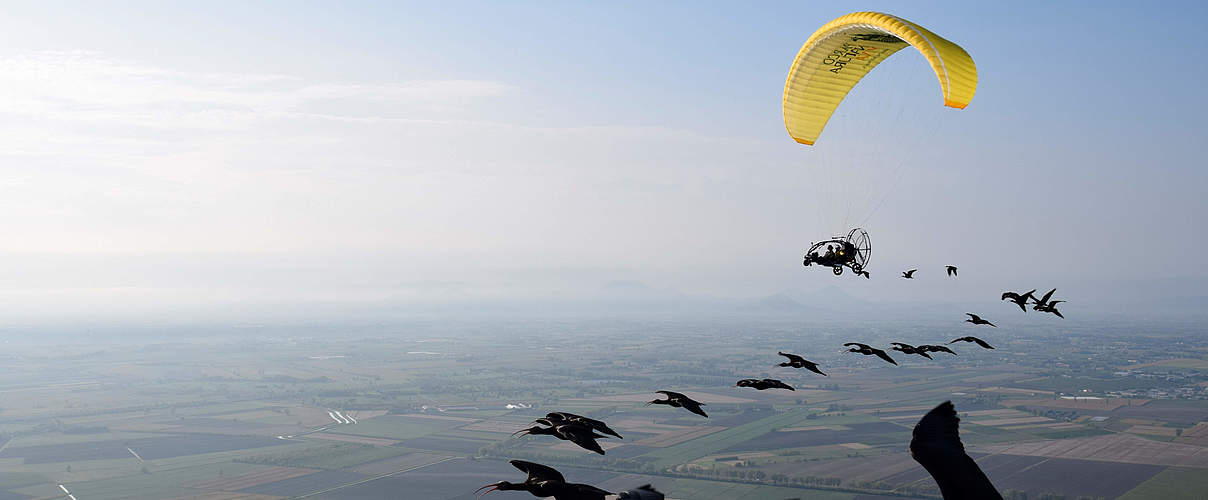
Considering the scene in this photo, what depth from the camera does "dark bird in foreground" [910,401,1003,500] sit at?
10.0ft

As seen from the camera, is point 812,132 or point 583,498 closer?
point 583,498

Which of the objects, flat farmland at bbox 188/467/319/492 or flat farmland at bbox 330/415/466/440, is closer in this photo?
flat farmland at bbox 188/467/319/492

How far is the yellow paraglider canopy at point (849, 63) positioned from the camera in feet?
65.8

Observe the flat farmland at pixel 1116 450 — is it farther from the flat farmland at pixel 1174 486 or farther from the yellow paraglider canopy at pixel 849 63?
the yellow paraglider canopy at pixel 849 63

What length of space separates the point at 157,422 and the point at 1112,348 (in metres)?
159

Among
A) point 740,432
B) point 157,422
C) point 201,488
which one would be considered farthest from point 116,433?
point 740,432

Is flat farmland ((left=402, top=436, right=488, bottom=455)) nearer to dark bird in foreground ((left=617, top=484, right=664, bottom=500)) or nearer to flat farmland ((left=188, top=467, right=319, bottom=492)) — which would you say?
flat farmland ((left=188, top=467, right=319, bottom=492))

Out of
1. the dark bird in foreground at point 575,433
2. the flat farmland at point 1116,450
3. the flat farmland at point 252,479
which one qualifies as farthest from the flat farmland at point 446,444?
the dark bird in foreground at point 575,433

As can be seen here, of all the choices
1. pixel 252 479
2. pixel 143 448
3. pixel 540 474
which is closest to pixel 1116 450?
pixel 252 479

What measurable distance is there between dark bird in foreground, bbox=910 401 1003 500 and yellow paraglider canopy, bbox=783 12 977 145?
18169 mm

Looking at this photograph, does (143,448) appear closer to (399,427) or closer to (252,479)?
(252,479)

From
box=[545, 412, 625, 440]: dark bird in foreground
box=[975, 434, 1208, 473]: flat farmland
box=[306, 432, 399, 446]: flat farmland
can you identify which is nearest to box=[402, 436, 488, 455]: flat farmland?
box=[306, 432, 399, 446]: flat farmland

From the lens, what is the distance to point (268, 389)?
129 m

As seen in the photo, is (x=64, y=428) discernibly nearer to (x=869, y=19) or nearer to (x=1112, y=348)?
(x=869, y=19)
